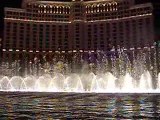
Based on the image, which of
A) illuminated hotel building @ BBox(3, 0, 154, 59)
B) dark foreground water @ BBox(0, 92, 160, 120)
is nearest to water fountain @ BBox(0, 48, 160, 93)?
illuminated hotel building @ BBox(3, 0, 154, 59)

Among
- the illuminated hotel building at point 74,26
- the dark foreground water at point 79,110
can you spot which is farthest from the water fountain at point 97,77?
the dark foreground water at point 79,110

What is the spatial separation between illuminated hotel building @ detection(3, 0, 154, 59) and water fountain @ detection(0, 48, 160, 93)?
4.89 m

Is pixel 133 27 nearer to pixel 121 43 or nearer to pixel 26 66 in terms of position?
pixel 121 43

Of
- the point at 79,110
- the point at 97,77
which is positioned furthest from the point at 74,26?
the point at 79,110

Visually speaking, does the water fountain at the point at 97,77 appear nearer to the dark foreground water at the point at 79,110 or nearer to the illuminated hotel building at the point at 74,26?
the illuminated hotel building at the point at 74,26

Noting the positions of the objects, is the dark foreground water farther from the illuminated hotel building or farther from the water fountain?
the illuminated hotel building

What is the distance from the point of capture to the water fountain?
→ 45344mm

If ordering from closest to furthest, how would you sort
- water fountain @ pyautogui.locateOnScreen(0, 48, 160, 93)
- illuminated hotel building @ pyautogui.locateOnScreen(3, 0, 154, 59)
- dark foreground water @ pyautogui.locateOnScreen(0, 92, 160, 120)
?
dark foreground water @ pyautogui.locateOnScreen(0, 92, 160, 120), water fountain @ pyautogui.locateOnScreen(0, 48, 160, 93), illuminated hotel building @ pyautogui.locateOnScreen(3, 0, 154, 59)

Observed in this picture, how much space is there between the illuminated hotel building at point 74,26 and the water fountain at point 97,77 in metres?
4.89

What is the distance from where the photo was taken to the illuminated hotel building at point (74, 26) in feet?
373

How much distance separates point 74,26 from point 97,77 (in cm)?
7013

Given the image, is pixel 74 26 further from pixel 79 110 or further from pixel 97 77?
pixel 79 110

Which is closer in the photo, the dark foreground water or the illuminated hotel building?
the dark foreground water

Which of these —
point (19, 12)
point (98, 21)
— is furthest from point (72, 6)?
point (19, 12)
